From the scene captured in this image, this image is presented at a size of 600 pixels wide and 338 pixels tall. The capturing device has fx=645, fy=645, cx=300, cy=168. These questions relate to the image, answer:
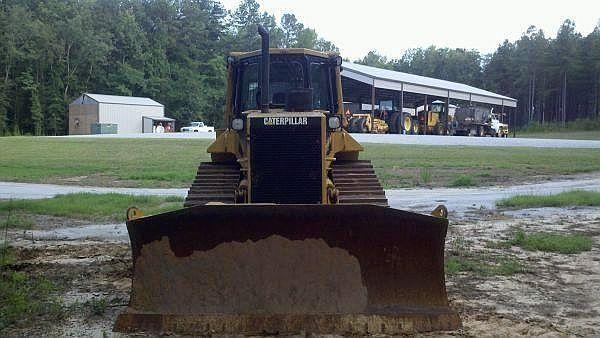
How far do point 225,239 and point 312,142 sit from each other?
172 centimetres

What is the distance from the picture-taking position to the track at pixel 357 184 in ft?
24.4

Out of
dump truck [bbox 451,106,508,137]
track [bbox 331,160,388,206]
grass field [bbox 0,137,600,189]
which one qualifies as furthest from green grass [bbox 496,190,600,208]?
dump truck [bbox 451,106,508,137]

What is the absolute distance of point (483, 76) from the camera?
10625 cm

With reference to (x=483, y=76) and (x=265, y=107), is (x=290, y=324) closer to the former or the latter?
(x=265, y=107)

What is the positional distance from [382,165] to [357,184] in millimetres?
15118

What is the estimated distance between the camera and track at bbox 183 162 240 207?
747cm

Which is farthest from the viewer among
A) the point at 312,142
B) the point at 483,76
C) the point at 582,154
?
the point at 483,76

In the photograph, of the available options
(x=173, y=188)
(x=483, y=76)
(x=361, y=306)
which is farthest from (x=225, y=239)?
(x=483, y=76)

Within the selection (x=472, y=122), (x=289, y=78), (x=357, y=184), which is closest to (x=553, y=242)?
(x=357, y=184)

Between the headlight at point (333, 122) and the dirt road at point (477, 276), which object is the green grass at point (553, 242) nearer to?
the dirt road at point (477, 276)

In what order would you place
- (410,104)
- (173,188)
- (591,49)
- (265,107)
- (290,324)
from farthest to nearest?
(591,49) → (410,104) → (173,188) → (265,107) → (290,324)

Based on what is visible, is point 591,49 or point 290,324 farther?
point 591,49

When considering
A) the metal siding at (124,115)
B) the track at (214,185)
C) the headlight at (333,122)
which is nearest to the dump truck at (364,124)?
the metal siding at (124,115)

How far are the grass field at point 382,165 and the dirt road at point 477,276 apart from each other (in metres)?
7.02
